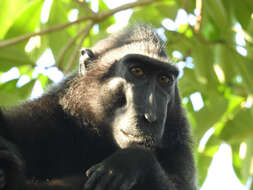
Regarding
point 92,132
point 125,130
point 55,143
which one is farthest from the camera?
point 92,132

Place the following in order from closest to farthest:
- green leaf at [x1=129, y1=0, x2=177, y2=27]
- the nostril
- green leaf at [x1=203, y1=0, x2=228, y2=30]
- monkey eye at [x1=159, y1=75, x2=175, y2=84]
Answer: green leaf at [x1=203, y1=0, x2=228, y2=30], the nostril, monkey eye at [x1=159, y1=75, x2=175, y2=84], green leaf at [x1=129, y1=0, x2=177, y2=27]

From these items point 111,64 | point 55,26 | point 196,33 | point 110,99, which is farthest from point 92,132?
point 196,33

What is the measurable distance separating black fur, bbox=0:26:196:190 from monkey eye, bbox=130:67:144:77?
21 cm

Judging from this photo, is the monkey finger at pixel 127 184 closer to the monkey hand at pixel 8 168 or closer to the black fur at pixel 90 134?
the black fur at pixel 90 134

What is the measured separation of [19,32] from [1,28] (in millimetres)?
197

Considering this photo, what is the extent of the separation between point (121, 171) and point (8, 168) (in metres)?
0.93

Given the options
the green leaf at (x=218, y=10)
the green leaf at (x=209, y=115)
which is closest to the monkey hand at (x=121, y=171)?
the green leaf at (x=209, y=115)

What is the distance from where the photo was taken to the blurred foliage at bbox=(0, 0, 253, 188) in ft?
17.1

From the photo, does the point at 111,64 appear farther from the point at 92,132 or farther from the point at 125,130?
the point at 125,130

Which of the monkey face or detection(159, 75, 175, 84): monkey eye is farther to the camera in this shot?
detection(159, 75, 175, 84): monkey eye

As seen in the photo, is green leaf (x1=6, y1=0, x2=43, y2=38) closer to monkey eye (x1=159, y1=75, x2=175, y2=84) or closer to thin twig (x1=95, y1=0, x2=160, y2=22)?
thin twig (x1=95, y1=0, x2=160, y2=22)

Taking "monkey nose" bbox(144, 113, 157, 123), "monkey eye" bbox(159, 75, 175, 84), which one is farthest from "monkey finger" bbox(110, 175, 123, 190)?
"monkey eye" bbox(159, 75, 175, 84)

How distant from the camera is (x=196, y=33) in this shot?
5.58m

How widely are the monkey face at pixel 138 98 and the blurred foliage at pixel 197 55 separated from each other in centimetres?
61
